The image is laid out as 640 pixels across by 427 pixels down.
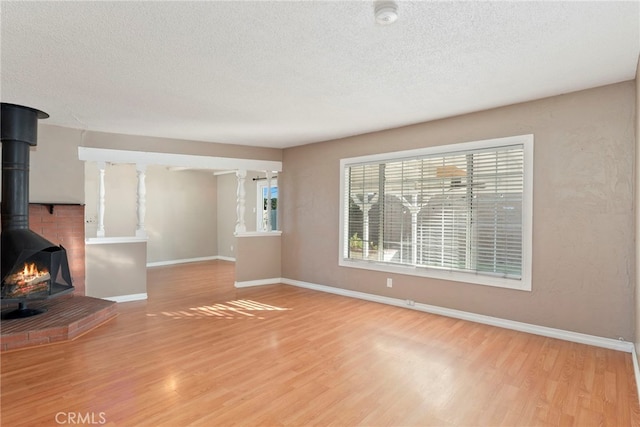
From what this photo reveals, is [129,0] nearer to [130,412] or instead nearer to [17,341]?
[130,412]

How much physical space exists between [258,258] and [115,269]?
2192mm

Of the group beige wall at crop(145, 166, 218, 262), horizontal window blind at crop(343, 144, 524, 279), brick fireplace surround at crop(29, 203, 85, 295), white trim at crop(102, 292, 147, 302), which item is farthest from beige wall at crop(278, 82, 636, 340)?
beige wall at crop(145, 166, 218, 262)

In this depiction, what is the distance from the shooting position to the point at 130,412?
2.21 meters

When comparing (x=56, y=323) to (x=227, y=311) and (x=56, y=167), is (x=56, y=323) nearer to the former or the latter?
(x=227, y=311)

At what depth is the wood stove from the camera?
353 centimetres

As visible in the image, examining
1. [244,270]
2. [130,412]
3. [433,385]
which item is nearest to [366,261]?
[244,270]

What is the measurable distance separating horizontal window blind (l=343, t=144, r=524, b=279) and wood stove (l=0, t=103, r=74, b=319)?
3763 mm

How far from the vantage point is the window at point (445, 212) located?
3.79 metres

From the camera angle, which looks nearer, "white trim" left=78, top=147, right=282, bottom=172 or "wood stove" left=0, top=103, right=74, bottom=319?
"wood stove" left=0, top=103, right=74, bottom=319

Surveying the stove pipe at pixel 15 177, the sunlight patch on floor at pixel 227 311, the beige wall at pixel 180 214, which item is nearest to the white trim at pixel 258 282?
the sunlight patch on floor at pixel 227 311

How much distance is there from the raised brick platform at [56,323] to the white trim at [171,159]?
197 centimetres

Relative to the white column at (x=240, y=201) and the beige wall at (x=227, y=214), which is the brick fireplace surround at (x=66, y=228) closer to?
the white column at (x=240, y=201)

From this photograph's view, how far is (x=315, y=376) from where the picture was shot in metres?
2.72

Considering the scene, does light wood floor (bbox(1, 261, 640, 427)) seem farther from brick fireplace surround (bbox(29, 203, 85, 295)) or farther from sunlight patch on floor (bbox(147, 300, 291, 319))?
brick fireplace surround (bbox(29, 203, 85, 295))
